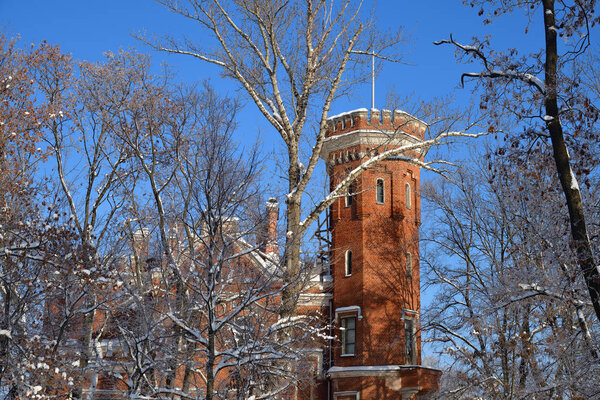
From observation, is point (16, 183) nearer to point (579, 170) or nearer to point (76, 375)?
point (76, 375)

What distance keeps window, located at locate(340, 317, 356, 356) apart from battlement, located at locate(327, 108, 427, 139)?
25.8ft

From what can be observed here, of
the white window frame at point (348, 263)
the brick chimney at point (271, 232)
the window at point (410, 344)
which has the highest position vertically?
the white window frame at point (348, 263)

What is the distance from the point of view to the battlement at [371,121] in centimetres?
2845

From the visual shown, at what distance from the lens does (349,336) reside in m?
26.8

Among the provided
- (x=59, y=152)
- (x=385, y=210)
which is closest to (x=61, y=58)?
(x=59, y=152)

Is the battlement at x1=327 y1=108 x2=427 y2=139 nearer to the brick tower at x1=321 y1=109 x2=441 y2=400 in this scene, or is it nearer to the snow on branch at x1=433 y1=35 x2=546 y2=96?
the brick tower at x1=321 y1=109 x2=441 y2=400

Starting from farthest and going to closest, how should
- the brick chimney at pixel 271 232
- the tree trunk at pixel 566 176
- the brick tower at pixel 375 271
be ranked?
the brick tower at pixel 375 271 < the brick chimney at pixel 271 232 < the tree trunk at pixel 566 176

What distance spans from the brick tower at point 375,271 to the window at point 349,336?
0.13 ft

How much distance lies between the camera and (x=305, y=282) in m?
14.8

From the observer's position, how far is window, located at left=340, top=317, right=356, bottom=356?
2655 cm

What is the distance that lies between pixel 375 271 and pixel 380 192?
347 centimetres

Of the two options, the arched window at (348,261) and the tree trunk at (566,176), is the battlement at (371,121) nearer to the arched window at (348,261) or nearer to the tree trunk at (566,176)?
the arched window at (348,261)

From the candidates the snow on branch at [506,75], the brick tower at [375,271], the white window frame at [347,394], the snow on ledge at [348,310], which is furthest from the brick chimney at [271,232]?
the white window frame at [347,394]

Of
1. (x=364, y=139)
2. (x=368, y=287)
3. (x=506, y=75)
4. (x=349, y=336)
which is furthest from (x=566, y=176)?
(x=364, y=139)
